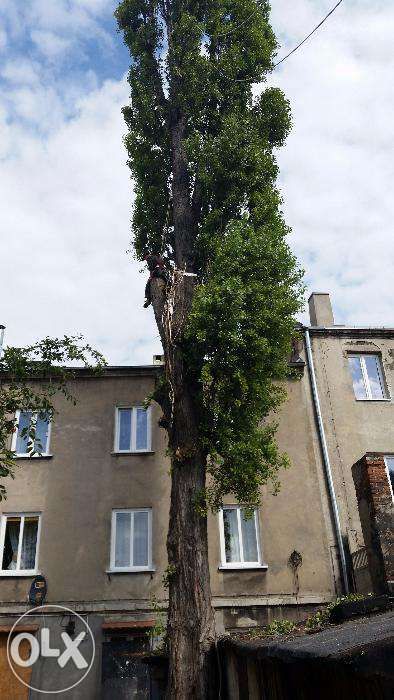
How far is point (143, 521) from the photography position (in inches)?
575

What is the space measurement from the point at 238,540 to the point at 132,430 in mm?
3982

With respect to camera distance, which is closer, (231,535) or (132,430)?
(231,535)

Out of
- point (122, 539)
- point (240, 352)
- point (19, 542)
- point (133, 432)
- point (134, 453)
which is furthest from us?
point (133, 432)

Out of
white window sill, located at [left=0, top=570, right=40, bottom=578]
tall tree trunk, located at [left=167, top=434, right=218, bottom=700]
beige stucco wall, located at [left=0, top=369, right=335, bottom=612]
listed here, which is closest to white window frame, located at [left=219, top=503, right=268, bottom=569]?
beige stucco wall, located at [left=0, top=369, right=335, bottom=612]

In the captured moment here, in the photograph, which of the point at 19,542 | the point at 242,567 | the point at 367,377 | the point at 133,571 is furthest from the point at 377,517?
the point at 19,542

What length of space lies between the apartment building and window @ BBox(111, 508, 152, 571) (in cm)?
3

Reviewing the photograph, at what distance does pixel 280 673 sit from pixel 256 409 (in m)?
4.95

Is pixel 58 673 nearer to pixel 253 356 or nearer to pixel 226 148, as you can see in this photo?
pixel 253 356

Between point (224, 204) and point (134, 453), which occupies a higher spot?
point (224, 204)

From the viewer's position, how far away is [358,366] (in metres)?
17.1

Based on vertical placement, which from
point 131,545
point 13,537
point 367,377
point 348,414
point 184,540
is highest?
point 367,377

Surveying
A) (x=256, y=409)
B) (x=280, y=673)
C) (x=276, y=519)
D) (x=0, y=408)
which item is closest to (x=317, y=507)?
(x=276, y=519)

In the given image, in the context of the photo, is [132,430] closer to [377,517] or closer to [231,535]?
[231,535]

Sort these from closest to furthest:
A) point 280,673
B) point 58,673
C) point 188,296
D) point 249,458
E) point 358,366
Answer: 1. point 280,673
2. point 249,458
3. point 188,296
4. point 58,673
5. point 358,366
